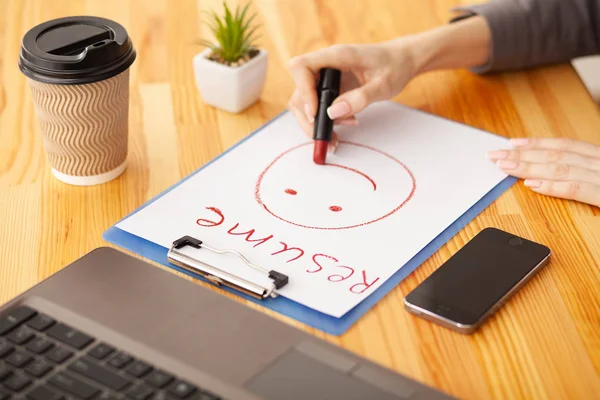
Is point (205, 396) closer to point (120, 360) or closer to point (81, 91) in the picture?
point (120, 360)

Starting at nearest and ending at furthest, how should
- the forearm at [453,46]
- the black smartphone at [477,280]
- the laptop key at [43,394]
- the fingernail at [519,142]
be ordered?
the laptop key at [43,394] → the black smartphone at [477,280] → the fingernail at [519,142] → the forearm at [453,46]

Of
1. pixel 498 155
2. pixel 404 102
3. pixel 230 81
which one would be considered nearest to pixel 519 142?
pixel 498 155

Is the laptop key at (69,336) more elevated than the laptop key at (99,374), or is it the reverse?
the laptop key at (69,336)

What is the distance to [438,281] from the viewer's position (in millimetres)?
771

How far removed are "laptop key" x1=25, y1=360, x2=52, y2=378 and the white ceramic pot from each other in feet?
1.63

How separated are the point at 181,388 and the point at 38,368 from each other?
0.11 m

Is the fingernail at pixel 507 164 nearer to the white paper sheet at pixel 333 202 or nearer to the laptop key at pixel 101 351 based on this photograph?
the white paper sheet at pixel 333 202

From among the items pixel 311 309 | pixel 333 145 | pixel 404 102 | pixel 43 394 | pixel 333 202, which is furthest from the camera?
pixel 404 102

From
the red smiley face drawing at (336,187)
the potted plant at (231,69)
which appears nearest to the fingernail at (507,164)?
the red smiley face drawing at (336,187)

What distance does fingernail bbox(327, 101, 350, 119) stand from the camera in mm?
965

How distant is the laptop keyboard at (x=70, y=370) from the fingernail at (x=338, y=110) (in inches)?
16.6

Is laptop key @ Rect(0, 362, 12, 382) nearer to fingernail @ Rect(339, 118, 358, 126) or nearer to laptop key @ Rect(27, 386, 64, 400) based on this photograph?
laptop key @ Rect(27, 386, 64, 400)

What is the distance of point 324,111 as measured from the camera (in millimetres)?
971

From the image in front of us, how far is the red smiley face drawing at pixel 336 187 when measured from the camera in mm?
870
